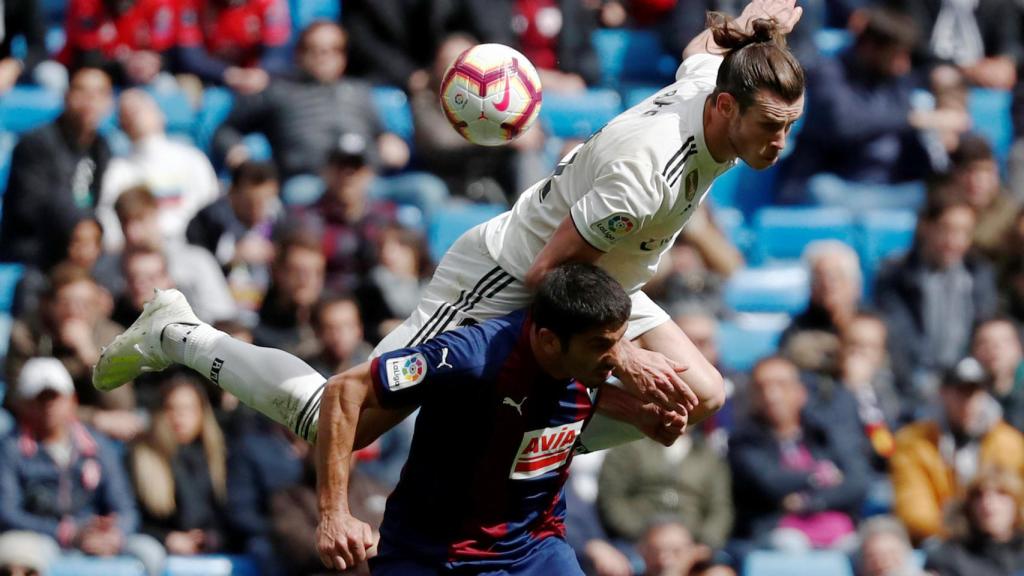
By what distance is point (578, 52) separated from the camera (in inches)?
513

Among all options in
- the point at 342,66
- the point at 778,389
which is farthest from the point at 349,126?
the point at 778,389

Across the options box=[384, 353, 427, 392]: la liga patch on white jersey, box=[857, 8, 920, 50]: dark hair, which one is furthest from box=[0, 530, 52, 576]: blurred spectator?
box=[857, 8, 920, 50]: dark hair

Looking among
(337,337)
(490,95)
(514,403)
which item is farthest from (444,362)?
(337,337)

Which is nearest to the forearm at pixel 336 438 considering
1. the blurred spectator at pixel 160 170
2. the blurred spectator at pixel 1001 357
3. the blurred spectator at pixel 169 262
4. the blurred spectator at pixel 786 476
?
the blurred spectator at pixel 786 476

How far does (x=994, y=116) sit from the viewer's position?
13.4 metres

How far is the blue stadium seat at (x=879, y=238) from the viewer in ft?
40.0

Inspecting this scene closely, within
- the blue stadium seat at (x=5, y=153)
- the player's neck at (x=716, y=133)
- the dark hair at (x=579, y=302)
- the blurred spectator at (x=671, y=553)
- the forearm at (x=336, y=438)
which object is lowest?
the blurred spectator at (x=671, y=553)

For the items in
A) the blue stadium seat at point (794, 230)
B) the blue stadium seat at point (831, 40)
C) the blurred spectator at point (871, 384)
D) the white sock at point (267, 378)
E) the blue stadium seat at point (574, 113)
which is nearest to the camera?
the white sock at point (267, 378)

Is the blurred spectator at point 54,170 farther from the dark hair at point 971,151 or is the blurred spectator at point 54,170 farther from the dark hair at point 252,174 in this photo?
the dark hair at point 971,151

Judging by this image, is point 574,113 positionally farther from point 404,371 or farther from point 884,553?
point 404,371

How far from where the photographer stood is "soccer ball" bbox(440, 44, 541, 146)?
6.80 m

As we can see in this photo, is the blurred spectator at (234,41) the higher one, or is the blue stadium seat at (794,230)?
the blurred spectator at (234,41)

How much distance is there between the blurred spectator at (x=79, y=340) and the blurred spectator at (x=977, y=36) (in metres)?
6.37

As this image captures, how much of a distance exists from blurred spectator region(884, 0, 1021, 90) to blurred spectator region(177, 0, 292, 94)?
4428 millimetres
